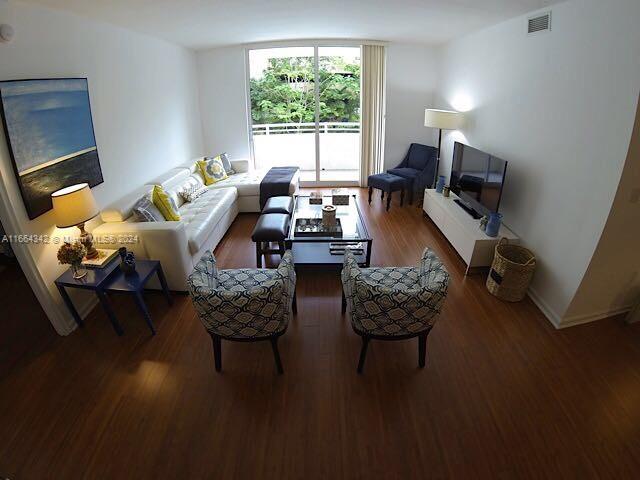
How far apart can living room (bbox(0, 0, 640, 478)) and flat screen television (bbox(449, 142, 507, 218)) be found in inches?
4.8

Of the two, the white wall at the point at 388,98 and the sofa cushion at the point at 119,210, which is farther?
the white wall at the point at 388,98

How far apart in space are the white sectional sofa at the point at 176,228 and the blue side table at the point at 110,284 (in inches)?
8.4

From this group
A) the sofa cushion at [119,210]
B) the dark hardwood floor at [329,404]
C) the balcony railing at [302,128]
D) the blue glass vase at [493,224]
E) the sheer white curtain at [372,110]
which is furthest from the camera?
the balcony railing at [302,128]

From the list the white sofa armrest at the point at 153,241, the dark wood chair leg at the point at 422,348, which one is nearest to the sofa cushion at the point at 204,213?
the white sofa armrest at the point at 153,241

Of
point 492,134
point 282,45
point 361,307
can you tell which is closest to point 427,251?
point 361,307

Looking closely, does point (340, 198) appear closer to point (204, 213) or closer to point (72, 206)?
point (204, 213)

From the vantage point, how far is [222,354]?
2580 mm

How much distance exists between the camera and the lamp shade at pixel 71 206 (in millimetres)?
2520

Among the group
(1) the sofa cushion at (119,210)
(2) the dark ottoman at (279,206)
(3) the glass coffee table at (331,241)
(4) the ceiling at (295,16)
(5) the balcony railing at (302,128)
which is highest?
(4) the ceiling at (295,16)

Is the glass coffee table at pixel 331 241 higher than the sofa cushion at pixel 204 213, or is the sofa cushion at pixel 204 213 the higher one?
the sofa cushion at pixel 204 213

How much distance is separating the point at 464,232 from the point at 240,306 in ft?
8.67

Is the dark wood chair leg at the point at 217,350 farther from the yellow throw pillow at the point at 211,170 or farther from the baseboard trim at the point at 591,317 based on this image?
the yellow throw pillow at the point at 211,170

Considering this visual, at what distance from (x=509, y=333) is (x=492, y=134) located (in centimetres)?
228

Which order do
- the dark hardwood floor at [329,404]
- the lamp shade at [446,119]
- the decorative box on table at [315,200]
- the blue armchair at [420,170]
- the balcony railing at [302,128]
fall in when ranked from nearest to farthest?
the dark hardwood floor at [329,404] < the decorative box on table at [315,200] < the lamp shade at [446,119] < the blue armchair at [420,170] < the balcony railing at [302,128]
